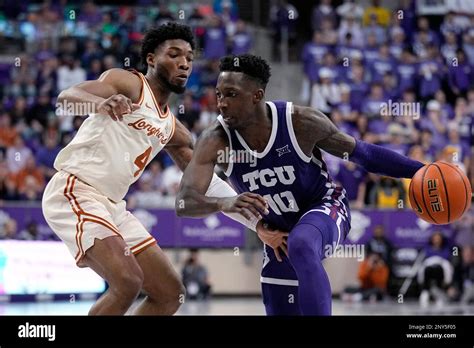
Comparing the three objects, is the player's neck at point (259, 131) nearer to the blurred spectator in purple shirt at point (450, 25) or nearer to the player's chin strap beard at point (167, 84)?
the player's chin strap beard at point (167, 84)

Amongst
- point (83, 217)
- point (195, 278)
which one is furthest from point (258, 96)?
point (195, 278)

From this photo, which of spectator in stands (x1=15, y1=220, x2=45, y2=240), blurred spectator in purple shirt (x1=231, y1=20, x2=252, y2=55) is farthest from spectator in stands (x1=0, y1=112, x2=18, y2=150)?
blurred spectator in purple shirt (x1=231, y1=20, x2=252, y2=55)

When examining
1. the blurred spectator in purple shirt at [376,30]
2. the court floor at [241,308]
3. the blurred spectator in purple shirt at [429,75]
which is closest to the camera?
the court floor at [241,308]

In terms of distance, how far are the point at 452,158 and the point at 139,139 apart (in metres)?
8.11

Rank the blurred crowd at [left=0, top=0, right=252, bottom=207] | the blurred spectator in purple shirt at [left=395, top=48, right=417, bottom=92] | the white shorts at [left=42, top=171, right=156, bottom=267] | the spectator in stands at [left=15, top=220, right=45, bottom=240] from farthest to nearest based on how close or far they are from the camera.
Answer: the blurred spectator in purple shirt at [left=395, top=48, right=417, bottom=92] < the blurred crowd at [left=0, top=0, right=252, bottom=207] < the spectator in stands at [left=15, top=220, right=45, bottom=240] < the white shorts at [left=42, top=171, right=156, bottom=267]

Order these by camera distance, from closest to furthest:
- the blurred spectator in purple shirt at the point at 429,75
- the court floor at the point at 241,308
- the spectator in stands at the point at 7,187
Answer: the court floor at the point at 241,308 < the spectator in stands at the point at 7,187 < the blurred spectator in purple shirt at the point at 429,75

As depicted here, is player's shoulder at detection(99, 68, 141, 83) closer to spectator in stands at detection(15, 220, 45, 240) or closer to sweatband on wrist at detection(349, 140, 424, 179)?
sweatband on wrist at detection(349, 140, 424, 179)

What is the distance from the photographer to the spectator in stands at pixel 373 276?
13453mm

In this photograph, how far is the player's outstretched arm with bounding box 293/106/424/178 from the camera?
19.9 ft

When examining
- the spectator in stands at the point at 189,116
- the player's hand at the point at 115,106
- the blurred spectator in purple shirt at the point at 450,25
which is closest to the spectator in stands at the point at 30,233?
the spectator in stands at the point at 189,116

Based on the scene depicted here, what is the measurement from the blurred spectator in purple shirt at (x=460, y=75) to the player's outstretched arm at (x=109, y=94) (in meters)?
10.6

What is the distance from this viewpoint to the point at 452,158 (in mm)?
13391
